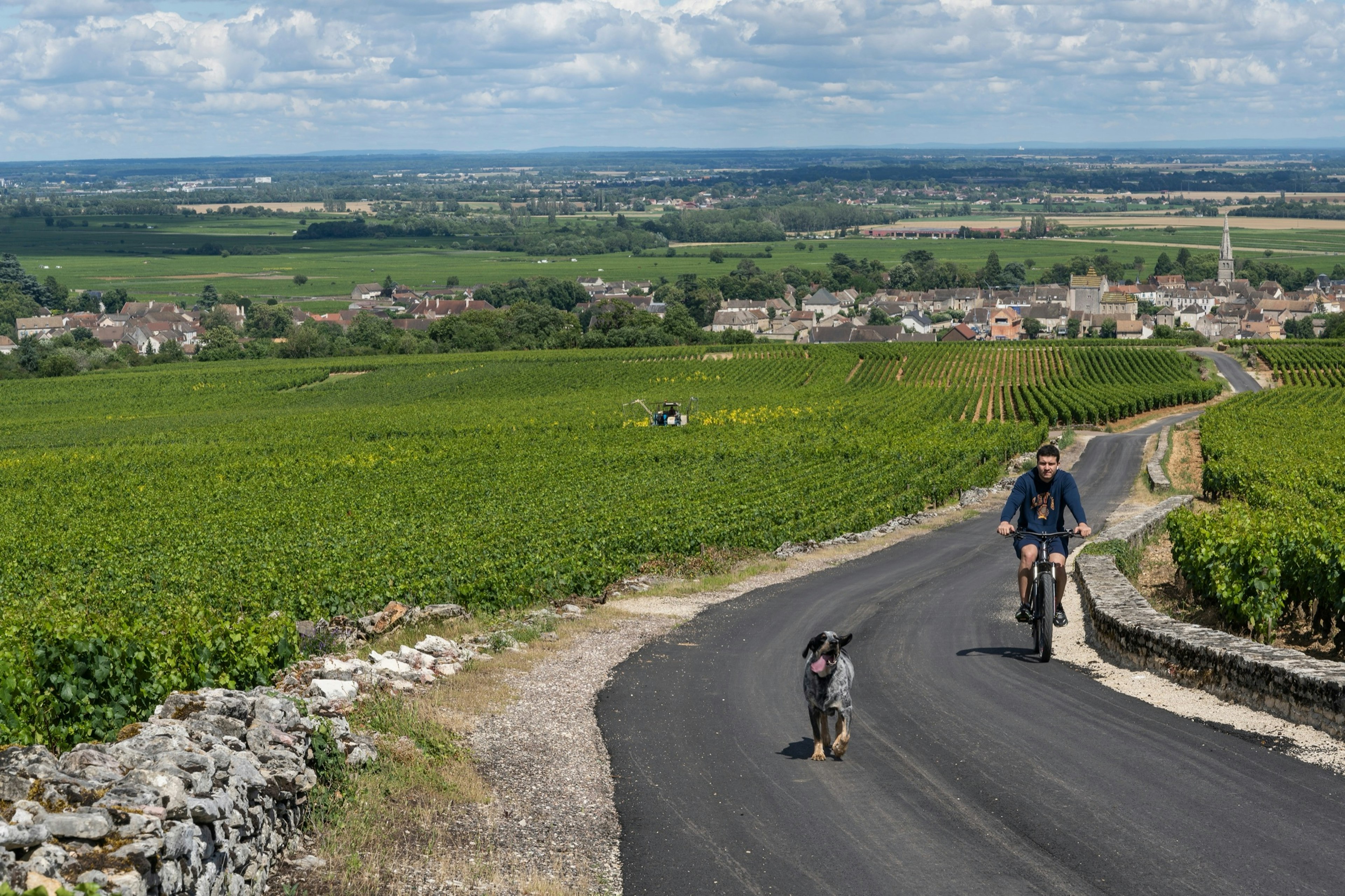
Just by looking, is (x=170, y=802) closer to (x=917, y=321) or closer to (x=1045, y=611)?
(x=1045, y=611)

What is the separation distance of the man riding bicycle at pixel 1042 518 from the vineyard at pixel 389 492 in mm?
8288

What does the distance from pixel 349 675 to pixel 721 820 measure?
5.50m

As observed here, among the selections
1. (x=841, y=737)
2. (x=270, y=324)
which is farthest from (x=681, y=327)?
(x=841, y=737)

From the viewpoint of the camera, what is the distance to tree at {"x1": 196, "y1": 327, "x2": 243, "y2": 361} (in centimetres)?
12500

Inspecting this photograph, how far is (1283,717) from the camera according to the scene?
11031 millimetres

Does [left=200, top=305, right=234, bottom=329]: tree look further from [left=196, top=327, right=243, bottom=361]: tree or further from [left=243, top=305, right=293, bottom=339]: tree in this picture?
[left=196, top=327, right=243, bottom=361]: tree

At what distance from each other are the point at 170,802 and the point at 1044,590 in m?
9.46

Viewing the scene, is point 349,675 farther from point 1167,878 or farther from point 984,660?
point 1167,878

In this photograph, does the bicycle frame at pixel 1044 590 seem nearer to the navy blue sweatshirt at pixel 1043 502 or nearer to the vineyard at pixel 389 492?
the navy blue sweatshirt at pixel 1043 502

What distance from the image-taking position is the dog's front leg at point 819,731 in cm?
1038

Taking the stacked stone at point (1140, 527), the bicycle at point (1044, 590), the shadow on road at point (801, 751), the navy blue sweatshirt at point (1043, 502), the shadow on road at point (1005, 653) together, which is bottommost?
the stacked stone at point (1140, 527)

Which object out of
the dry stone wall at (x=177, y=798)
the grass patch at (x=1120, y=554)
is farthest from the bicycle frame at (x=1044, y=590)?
the dry stone wall at (x=177, y=798)

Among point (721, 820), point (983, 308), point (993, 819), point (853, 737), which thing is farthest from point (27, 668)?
point (983, 308)

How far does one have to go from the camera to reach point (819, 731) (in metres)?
10.4
